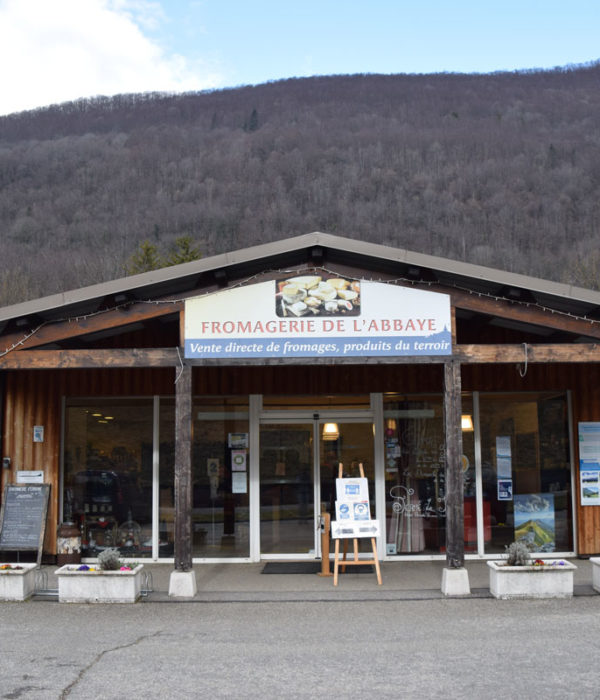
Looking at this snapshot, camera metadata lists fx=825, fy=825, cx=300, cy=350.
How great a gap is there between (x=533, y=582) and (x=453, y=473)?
1448 mm

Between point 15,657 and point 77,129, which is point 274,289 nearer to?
point 15,657

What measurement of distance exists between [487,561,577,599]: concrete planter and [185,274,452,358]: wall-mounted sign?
8.37 ft

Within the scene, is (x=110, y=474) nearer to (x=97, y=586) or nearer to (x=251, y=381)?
(x=251, y=381)

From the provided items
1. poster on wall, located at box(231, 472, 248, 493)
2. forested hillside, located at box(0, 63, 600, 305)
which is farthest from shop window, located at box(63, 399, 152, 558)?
forested hillside, located at box(0, 63, 600, 305)

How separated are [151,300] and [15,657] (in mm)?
4322

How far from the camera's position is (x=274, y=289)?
9.56 m

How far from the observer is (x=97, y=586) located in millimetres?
9102

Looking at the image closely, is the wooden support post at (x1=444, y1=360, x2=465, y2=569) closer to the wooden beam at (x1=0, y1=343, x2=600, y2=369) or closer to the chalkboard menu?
the wooden beam at (x1=0, y1=343, x2=600, y2=369)

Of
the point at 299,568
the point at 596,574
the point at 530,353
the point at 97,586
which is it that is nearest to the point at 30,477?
the point at 97,586

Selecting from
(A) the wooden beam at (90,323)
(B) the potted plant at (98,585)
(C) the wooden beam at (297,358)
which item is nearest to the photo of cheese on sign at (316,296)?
(C) the wooden beam at (297,358)

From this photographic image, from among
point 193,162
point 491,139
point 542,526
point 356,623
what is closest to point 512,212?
point 491,139

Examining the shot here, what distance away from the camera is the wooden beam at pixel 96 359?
9.47m

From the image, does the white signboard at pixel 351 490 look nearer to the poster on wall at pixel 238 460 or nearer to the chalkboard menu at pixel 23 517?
the poster on wall at pixel 238 460

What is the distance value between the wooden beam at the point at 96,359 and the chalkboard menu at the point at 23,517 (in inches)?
108
